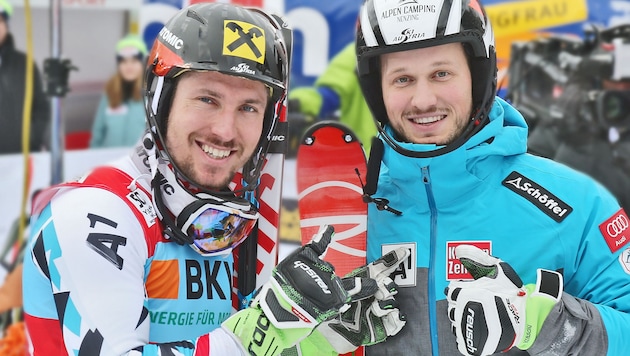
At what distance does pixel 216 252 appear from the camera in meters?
2.70

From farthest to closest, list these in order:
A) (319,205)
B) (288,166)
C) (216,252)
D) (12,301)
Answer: (288,166), (12,301), (319,205), (216,252)

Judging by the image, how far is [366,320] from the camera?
9.07 ft

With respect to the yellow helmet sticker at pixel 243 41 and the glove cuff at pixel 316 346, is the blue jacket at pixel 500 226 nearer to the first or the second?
the glove cuff at pixel 316 346

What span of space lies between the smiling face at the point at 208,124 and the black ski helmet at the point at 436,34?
441 millimetres

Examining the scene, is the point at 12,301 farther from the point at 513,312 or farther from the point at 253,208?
the point at 513,312

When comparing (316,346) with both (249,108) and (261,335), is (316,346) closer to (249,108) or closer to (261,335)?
(261,335)

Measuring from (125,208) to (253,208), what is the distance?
1.48 feet

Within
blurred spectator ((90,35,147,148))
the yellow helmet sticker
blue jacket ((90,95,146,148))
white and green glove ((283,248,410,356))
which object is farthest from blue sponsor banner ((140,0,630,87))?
white and green glove ((283,248,410,356))

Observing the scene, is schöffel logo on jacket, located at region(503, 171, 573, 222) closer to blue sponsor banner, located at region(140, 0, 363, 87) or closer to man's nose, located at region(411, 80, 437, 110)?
man's nose, located at region(411, 80, 437, 110)

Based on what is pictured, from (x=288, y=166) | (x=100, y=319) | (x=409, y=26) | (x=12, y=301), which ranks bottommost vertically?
(x=12, y=301)

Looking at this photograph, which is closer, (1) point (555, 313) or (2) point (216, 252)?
(1) point (555, 313)

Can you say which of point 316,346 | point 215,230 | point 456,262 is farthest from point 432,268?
point 215,230

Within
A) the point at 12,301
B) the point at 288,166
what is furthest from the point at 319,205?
the point at 288,166

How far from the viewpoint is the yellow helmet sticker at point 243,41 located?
2652 mm
